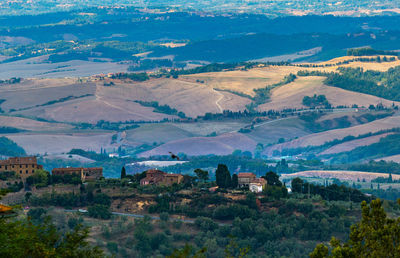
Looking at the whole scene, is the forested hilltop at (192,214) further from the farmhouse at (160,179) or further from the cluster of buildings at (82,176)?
the cluster of buildings at (82,176)

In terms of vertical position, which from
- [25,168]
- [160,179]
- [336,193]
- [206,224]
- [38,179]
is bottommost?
[206,224]

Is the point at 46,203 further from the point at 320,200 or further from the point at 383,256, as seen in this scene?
the point at 383,256

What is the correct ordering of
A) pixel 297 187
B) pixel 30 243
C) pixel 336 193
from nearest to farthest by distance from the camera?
pixel 30 243, pixel 336 193, pixel 297 187

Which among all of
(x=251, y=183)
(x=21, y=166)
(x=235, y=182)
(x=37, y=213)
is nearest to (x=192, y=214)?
(x=235, y=182)

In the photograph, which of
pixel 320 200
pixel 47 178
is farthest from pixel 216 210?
pixel 47 178

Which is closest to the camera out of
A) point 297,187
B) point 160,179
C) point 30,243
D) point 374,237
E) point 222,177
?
point 30,243

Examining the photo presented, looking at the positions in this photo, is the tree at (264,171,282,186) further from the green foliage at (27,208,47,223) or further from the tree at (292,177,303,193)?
the green foliage at (27,208,47,223)

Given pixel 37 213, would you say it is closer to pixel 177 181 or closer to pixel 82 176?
pixel 82 176

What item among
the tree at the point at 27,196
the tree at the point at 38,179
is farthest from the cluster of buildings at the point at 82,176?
the tree at the point at 27,196
